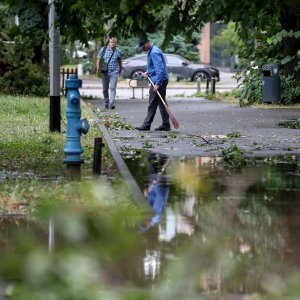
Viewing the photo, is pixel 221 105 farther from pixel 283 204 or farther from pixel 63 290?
pixel 63 290

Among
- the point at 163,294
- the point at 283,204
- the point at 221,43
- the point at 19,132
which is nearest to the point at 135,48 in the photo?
the point at 221,43

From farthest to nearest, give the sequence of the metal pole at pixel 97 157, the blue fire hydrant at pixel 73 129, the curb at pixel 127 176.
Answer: the blue fire hydrant at pixel 73 129 < the metal pole at pixel 97 157 < the curb at pixel 127 176

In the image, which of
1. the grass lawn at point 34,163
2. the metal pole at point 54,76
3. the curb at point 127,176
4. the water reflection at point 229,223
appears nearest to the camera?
the water reflection at point 229,223

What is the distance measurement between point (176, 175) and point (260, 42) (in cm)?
1763

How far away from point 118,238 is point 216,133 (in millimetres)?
15764

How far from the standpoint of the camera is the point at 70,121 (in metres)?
11.7

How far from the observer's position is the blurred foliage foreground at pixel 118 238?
2477 millimetres

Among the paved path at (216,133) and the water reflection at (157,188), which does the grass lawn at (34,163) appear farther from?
the paved path at (216,133)

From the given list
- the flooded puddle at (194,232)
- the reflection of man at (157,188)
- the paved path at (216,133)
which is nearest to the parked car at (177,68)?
the paved path at (216,133)

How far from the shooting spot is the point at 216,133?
59.6 feet

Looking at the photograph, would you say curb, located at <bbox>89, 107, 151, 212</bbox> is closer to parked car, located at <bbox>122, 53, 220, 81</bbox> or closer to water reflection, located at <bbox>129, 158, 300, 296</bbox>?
water reflection, located at <bbox>129, 158, 300, 296</bbox>

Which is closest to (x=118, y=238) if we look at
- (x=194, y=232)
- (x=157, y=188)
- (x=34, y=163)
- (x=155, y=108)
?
(x=194, y=232)

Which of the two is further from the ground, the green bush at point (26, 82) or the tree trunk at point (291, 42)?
the tree trunk at point (291, 42)

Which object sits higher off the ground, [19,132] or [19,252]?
[19,252]
